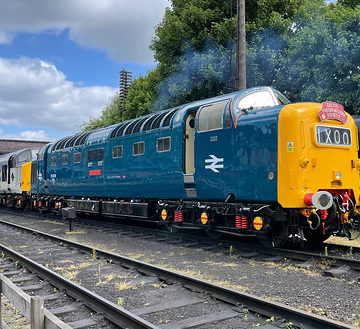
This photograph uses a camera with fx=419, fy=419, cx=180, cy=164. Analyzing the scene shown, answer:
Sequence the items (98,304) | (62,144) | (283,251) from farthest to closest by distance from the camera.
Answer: (62,144)
(283,251)
(98,304)

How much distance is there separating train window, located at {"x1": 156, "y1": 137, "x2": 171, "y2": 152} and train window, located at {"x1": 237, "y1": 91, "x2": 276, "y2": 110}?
8.62 ft

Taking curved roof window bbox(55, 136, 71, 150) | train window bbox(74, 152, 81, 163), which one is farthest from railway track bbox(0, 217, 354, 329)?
curved roof window bbox(55, 136, 71, 150)

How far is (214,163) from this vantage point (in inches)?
397

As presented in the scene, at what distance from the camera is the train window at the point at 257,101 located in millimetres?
9852

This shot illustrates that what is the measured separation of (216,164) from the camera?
10.0 meters

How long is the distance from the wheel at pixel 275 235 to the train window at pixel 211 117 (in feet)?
8.75

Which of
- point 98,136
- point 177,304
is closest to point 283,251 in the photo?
point 177,304

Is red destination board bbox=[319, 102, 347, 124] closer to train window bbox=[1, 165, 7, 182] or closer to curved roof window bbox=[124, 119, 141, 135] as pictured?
curved roof window bbox=[124, 119, 141, 135]

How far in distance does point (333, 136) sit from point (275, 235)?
249cm

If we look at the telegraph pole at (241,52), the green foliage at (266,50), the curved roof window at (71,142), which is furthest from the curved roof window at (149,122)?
the curved roof window at (71,142)

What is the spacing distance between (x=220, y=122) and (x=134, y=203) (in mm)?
4888

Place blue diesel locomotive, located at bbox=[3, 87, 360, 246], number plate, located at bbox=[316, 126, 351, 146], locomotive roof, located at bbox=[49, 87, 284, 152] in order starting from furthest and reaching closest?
locomotive roof, located at bbox=[49, 87, 284, 152] → number plate, located at bbox=[316, 126, 351, 146] → blue diesel locomotive, located at bbox=[3, 87, 360, 246]

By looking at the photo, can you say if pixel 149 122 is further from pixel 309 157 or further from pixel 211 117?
pixel 309 157

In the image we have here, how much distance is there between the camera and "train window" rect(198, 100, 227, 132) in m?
10.0
